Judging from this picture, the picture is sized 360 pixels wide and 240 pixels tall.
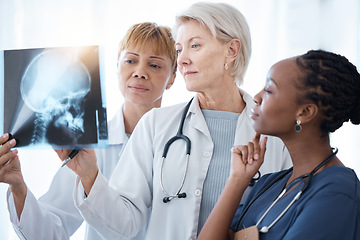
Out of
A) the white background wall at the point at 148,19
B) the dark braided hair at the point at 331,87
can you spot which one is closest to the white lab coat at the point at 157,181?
the dark braided hair at the point at 331,87

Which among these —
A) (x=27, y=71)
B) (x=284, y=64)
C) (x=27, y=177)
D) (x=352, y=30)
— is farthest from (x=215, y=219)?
(x=352, y=30)

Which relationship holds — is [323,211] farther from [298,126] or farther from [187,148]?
[187,148]

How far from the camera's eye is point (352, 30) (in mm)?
2750

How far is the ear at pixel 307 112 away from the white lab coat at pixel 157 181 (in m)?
0.36

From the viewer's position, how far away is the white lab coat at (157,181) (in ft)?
4.39

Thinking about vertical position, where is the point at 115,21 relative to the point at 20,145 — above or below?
above

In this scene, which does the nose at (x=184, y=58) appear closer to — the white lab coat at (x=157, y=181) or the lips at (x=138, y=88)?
the white lab coat at (x=157, y=181)

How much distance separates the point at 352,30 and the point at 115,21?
151cm

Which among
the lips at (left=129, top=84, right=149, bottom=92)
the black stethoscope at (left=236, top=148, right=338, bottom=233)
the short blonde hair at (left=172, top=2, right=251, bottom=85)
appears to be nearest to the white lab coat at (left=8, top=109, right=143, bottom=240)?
the lips at (left=129, top=84, right=149, bottom=92)

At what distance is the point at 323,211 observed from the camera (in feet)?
3.22

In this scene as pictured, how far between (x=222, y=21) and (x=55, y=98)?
613mm

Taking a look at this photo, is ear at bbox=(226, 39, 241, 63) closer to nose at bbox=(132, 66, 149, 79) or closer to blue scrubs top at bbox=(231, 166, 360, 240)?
nose at bbox=(132, 66, 149, 79)

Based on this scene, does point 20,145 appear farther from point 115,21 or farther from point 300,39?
point 300,39

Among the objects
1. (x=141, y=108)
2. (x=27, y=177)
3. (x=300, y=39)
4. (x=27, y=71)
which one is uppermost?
(x=300, y=39)
